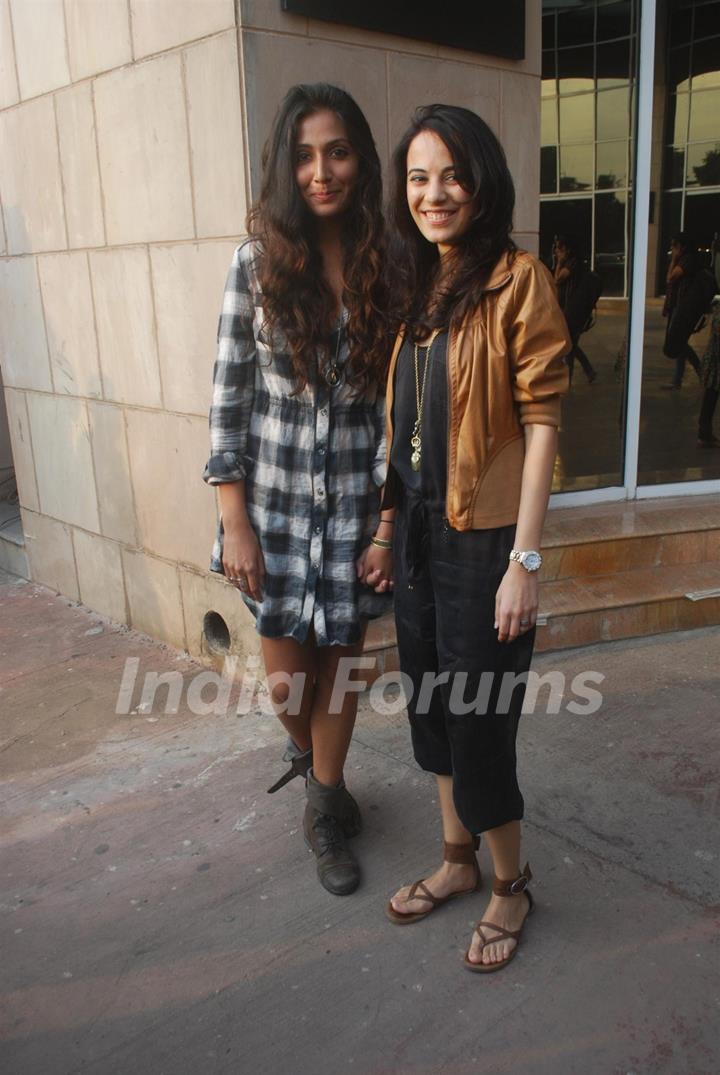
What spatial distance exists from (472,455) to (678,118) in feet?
28.4

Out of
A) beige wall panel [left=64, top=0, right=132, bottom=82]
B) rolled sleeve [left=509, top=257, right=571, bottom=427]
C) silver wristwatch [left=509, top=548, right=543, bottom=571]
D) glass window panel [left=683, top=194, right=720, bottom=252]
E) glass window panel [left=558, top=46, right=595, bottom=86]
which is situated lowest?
silver wristwatch [left=509, top=548, right=543, bottom=571]

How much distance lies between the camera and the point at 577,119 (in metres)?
7.16

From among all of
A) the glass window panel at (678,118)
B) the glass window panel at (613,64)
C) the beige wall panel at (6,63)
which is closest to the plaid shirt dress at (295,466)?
the beige wall panel at (6,63)

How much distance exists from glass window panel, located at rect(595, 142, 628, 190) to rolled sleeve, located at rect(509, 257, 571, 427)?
12.1 ft

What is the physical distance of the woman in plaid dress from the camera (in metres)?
2.34

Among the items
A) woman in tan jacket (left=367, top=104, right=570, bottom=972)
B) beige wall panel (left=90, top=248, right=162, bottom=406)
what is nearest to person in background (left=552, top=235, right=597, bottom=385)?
beige wall panel (left=90, top=248, right=162, bottom=406)

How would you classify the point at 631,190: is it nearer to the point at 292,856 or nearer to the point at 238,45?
the point at 238,45

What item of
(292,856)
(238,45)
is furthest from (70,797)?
(238,45)

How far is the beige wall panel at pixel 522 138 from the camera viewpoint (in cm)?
395

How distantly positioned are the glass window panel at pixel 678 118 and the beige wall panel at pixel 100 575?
264 inches

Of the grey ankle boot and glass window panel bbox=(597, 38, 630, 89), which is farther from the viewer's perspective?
glass window panel bbox=(597, 38, 630, 89)

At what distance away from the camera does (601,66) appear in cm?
594

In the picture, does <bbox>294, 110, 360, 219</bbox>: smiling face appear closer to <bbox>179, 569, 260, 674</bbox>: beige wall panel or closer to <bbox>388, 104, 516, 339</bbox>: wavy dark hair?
<bbox>388, 104, 516, 339</bbox>: wavy dark hair

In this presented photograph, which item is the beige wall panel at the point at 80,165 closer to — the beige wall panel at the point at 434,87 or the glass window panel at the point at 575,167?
the beige wall panel at the point at 434,87
